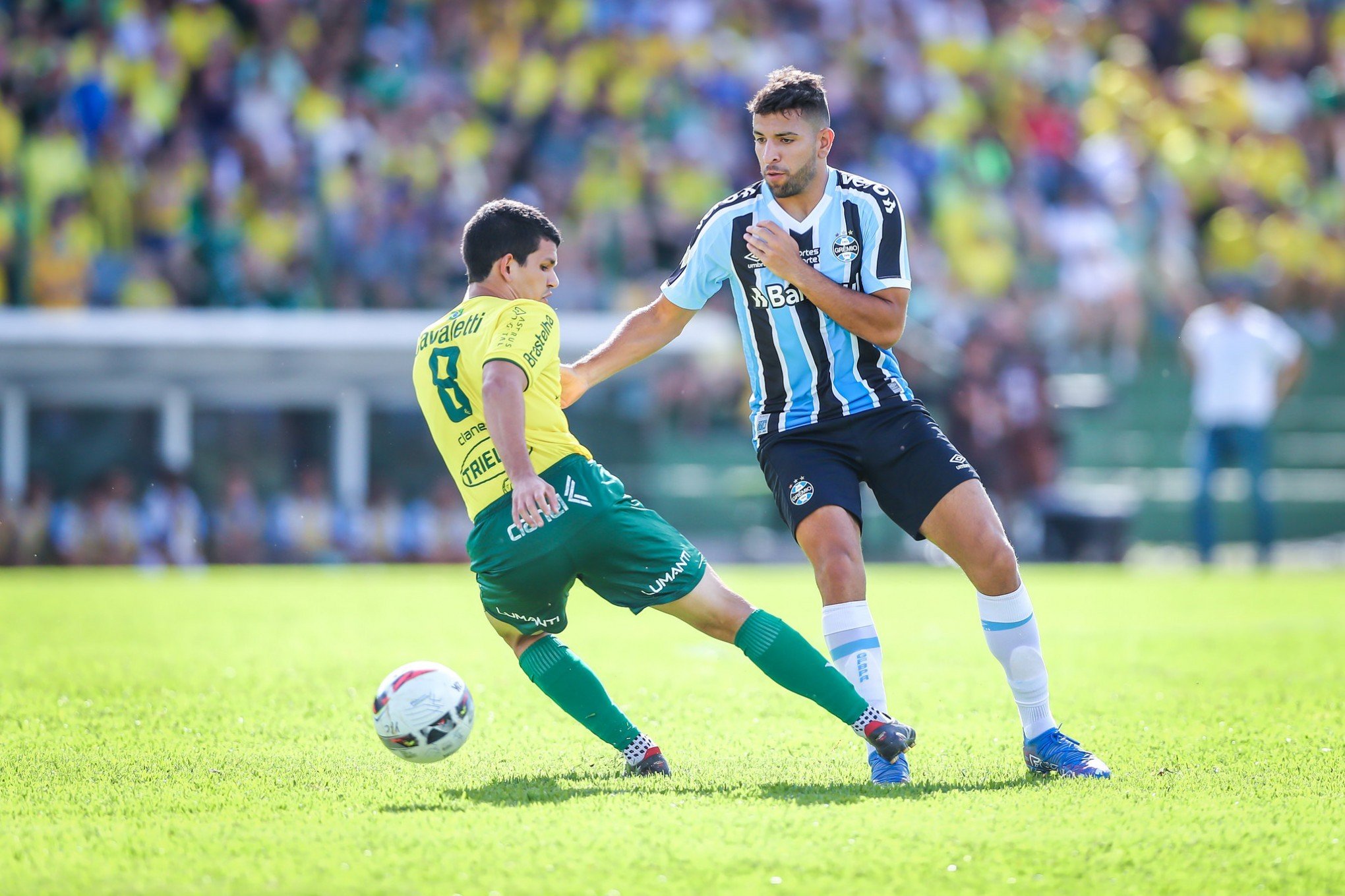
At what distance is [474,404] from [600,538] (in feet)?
2.00

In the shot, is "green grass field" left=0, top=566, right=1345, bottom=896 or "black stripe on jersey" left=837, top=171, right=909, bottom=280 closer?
"green grass field" left=0, top=566, right=1345, bottom=896

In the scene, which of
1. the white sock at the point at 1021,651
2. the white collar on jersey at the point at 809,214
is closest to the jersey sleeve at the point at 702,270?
the white collar on jersey at the point at 809,214

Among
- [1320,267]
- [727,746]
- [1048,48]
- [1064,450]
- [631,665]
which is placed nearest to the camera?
[727,746]

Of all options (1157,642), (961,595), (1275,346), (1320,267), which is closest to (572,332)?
(961,595)

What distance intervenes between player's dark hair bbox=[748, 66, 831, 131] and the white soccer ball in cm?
226

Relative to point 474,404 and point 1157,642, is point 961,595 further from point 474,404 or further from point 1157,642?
point 474,404

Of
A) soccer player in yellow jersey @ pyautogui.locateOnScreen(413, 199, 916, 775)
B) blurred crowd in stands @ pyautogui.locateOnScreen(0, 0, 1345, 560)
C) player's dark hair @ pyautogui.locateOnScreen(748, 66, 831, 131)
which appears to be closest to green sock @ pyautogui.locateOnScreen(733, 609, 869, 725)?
soccer player in yellow jersey @ pyautogui.locateOnScreen(413, 199, 916, 775)

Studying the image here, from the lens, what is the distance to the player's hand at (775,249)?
515 cm

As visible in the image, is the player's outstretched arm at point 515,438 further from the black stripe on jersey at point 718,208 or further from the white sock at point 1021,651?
the white sock at point 1021,651

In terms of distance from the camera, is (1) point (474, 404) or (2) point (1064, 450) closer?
(1) point (474, 404)

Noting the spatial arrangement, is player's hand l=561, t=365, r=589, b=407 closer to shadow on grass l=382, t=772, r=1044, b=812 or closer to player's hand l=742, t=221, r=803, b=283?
player's hand l=742, t=221, r=803, b=283

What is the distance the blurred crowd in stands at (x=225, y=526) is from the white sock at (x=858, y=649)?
37.6ft

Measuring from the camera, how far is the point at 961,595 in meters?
12.3

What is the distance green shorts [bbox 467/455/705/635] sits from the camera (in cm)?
491
